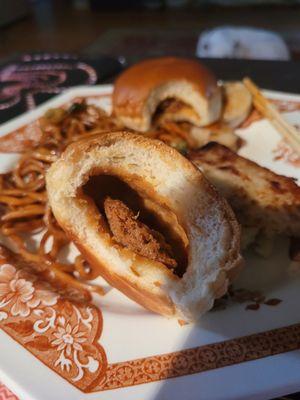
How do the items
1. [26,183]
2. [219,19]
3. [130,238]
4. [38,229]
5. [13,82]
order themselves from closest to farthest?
[130,238] → [38,229] → [26,183] → [13,82] → [219,19]

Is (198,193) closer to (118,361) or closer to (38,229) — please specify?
(118,361)

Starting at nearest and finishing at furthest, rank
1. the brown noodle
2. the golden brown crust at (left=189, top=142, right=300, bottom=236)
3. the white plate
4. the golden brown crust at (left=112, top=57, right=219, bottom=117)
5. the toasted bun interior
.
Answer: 1. the white plate
2. the toasted bun interior
3. the golden brown crust at (left=189, top=142, right=300, bottom=236)
4. the brown noodle
5. the golden brown crust at (left=112, top=57, right=219, bottom=117)

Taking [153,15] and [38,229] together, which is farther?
[153,15]

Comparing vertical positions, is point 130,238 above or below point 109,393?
above

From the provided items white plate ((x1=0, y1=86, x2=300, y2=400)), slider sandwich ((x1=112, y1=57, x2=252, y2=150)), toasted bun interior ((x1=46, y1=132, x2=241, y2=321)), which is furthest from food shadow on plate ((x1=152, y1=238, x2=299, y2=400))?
slider sandwich ((x1=112, y1=57, x2=252, y2=150))

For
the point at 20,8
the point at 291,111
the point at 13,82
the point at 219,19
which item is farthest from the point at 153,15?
the point at 291,111

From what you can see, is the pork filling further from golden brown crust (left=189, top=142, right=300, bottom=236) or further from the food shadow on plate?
golden brown crust (left=189, top=142, right=300, bottom=236)
